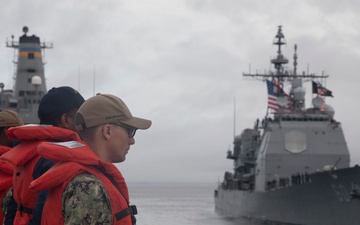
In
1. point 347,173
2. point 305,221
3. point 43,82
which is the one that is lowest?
point 305,221

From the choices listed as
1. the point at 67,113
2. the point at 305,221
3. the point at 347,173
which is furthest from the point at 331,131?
the point at 67,113

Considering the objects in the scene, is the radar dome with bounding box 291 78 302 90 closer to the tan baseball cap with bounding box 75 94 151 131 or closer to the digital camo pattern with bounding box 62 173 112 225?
the tan baseball cap with bounding box 75 94 151 131

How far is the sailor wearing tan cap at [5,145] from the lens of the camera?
4.76m

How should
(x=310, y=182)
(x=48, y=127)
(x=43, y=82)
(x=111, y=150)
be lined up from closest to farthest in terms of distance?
(x=111, y=150) < (x=48, y=127) < (x=43, y=82) < (x=310, y=182)

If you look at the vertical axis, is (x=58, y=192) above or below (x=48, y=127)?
below

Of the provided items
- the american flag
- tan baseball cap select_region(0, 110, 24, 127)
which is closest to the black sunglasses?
tan baseball cap select_region(0, 110, 24, 127)

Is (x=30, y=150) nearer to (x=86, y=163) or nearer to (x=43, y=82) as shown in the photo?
(x=86, y=163)

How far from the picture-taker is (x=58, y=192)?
3049 mm

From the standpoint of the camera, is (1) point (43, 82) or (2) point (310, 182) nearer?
(1) point (43, 82)

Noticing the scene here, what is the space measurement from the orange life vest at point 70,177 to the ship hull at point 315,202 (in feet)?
78.7

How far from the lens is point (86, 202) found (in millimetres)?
2900

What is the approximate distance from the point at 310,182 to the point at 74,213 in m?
27.9

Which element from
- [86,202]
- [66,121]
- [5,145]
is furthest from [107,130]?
[5,145]

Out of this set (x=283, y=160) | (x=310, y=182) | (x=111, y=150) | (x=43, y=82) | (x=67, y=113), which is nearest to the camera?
(x=111, y=150)
